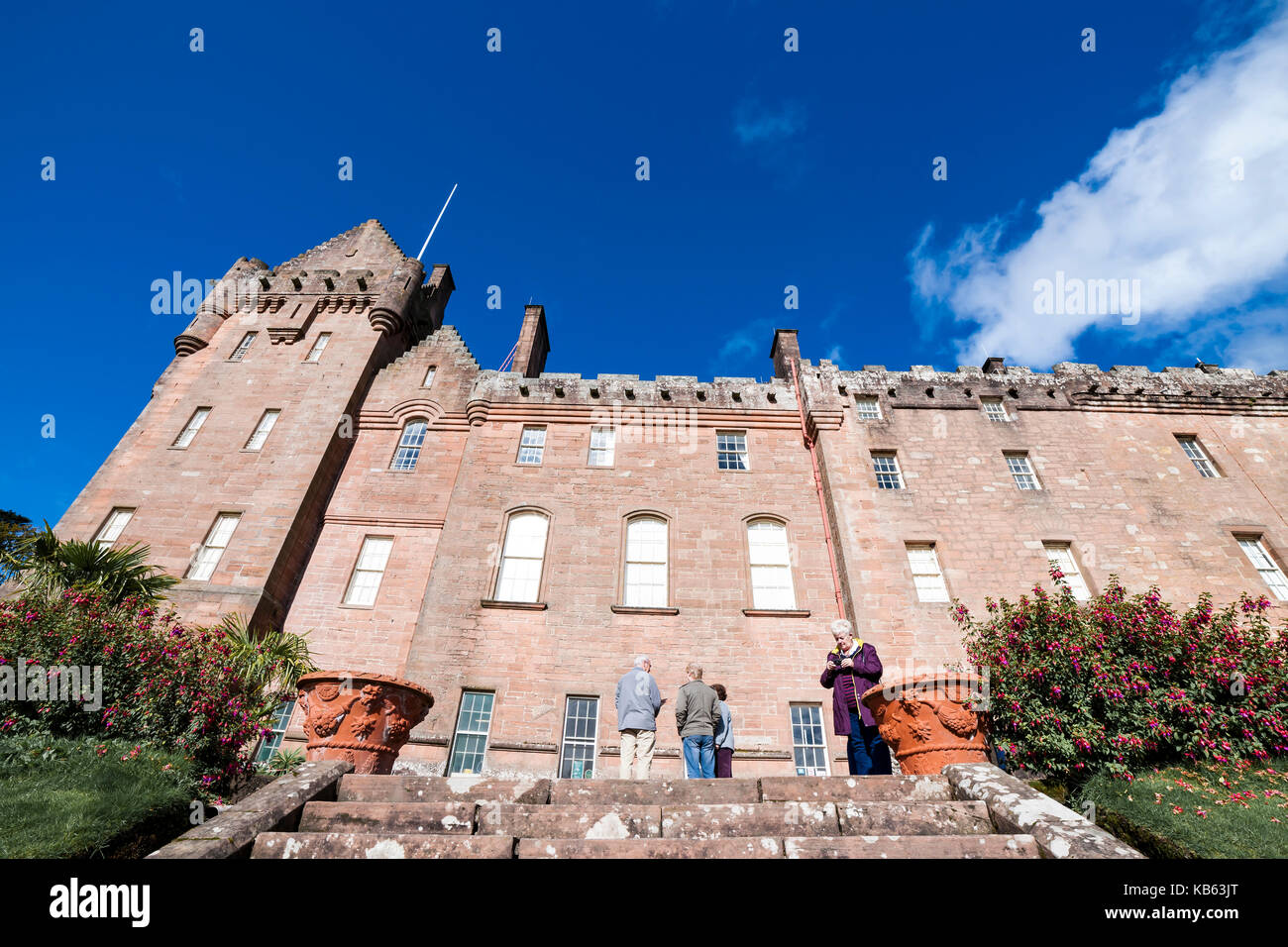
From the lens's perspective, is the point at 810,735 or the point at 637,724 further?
the point at 810,735

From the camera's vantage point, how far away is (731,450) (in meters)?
18.3

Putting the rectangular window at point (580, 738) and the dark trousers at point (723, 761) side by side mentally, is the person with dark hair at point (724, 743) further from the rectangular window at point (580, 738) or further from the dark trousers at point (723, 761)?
the rectangular window at point (580, 738)

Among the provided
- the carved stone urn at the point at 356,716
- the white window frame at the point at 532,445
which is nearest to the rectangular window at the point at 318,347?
the white window frame at the point at 532,445

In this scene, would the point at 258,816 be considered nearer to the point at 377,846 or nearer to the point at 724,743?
the point at 377,846

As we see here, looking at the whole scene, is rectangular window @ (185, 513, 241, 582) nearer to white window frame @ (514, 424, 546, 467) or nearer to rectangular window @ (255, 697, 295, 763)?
rectangular window @ (255, 697, 295, 763)

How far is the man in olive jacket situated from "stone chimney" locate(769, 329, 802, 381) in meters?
13.1

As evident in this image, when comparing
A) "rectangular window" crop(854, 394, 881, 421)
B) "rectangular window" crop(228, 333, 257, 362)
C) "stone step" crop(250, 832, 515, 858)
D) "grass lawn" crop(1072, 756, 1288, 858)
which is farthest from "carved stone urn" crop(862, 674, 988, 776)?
"rectangular window" crop(228, 333, 257, 362)

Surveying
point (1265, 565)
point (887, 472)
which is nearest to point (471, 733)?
point (887, 472)

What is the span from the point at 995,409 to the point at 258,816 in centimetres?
2051

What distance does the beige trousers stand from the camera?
29.3ft

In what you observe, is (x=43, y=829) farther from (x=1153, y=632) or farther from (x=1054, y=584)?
(x=1054, y=584)
